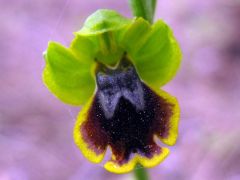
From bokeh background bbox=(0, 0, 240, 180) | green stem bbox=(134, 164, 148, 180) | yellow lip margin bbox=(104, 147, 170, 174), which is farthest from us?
bokeh background bbox=(0, 0, 240, 180)

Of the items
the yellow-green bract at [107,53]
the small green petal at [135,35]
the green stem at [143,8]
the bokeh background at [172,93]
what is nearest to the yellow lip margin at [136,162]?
the green stem at [143,8]

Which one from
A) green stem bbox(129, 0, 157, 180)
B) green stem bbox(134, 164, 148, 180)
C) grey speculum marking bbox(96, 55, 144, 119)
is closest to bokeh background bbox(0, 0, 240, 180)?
green stem bbox(134, 164, 148, 180)

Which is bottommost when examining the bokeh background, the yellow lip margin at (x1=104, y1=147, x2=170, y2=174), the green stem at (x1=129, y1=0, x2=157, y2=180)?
the yellow lip margin at (x1=104, y1=147, x2=170, y2=174)

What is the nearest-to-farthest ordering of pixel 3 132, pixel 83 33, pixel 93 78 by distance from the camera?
pixel 83 33 < pixel 93 78 < pixel 3 132

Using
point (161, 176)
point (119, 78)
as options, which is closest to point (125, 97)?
point (119, 78)

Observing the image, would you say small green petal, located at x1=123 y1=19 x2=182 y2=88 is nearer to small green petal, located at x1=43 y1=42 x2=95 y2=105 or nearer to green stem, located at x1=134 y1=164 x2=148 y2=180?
small green petal, located at x1=43 y1=42 x2=95 y2=105

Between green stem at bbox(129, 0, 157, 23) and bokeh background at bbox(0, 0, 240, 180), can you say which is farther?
bokeh background at bbox(0, 0, 240, 180)

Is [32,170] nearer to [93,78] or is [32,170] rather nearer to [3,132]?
[3,132]

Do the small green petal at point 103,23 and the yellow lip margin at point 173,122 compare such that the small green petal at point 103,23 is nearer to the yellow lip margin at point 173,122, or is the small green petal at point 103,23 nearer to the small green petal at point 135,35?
the small green petal at point 135,35
